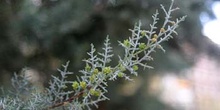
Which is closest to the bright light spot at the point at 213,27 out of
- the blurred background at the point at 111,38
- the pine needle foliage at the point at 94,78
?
the blurred background at the point at 111,38

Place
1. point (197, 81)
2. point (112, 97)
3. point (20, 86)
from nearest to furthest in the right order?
point (20, 86), point (112, 97), point (197, 81)

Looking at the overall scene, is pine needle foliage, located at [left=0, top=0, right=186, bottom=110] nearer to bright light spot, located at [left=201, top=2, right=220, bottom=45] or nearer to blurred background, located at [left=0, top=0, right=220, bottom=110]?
blurred background, located at [left=0, top=0, right=220, bottom=110]

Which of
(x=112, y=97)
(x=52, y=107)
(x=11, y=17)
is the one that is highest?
(x=11, y=17)

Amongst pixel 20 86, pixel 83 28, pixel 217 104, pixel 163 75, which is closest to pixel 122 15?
pixel 83 28

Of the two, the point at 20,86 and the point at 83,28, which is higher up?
the point at 83,28

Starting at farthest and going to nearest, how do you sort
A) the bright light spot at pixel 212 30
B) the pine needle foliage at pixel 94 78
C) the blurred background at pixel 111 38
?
1. the bright light spot at pixel 212 30
2. the blurred background at pixel 111 38
3. the pine needle foliage at pixel 94 78

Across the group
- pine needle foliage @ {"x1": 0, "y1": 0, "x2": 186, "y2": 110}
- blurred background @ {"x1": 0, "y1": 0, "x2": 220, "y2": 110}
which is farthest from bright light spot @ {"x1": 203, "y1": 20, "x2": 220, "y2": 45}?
pine needle foliage @ {"x1": 0, "y1": 0, "x2": 186, "y2": 110}

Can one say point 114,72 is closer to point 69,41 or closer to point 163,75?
point 69,41

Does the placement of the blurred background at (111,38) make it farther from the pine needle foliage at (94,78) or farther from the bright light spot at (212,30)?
the pine needle foliage at (94,78)
